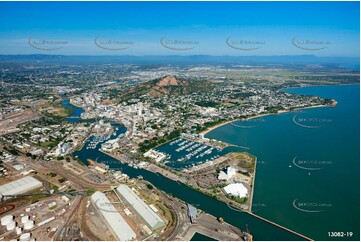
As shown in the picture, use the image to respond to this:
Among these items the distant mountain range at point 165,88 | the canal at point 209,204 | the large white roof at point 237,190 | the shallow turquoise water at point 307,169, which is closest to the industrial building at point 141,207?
the canal at point 209,204

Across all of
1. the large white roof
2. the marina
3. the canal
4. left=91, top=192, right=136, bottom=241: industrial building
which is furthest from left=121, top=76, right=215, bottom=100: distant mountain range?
the large white roof

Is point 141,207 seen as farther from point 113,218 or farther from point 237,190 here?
point 237,190

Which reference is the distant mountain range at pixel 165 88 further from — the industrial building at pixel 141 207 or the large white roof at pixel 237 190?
the large white roof at pixel 237 190

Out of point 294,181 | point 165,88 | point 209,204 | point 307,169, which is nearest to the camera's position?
point 209,204

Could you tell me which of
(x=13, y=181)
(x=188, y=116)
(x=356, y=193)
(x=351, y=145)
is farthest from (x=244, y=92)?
(x=13, y=181)

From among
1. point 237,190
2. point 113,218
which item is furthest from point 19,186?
point 237,190

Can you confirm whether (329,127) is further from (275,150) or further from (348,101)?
(348,101)
